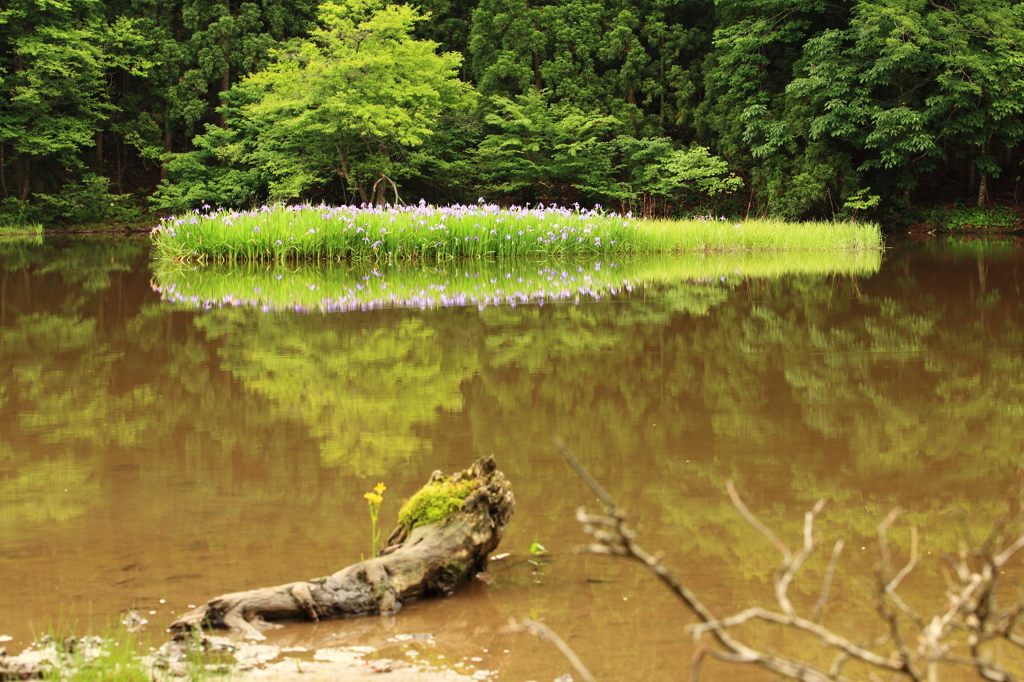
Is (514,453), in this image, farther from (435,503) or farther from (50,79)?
(50,79)

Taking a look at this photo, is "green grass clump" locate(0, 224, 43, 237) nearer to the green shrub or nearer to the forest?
the forest

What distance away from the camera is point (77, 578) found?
2.35 metres

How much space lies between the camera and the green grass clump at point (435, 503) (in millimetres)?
2473

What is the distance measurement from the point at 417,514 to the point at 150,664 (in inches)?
32.9

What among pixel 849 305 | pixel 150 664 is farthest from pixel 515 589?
pixel 849 305

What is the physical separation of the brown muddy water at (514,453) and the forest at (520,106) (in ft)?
43.0

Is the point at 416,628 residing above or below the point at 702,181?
below

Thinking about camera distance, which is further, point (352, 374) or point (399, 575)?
point (352, 374)

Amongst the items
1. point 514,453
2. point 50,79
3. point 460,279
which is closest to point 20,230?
point 50,79

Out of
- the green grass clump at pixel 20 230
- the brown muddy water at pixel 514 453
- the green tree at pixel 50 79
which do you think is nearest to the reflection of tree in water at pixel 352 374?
the brown muddy water at pixel 514 453

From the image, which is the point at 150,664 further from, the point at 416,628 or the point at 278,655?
the point at 416,628

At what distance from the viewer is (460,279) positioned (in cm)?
1001

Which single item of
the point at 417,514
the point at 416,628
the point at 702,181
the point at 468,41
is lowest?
the point at 416,628

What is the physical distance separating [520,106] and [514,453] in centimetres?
1953
